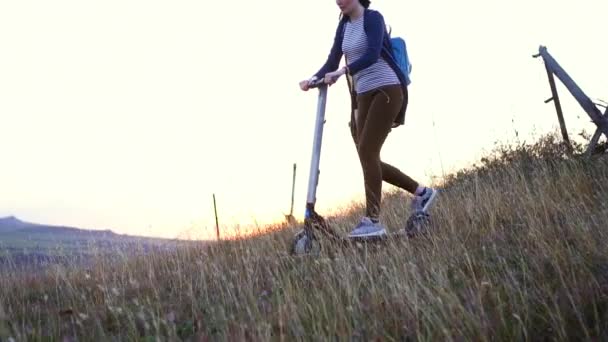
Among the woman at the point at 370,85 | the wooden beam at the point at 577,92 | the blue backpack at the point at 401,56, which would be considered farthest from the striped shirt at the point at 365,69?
the wooden beam at the point at 577,92

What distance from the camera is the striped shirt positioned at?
5000 millimetres

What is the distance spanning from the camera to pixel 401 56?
520cm

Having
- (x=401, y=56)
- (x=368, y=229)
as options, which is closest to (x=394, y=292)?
(x=368, y=229)

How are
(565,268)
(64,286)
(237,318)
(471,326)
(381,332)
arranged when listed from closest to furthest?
(471,326), (381,332), (565,268), (237,318), (64,286)

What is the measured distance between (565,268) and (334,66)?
9.50 ft

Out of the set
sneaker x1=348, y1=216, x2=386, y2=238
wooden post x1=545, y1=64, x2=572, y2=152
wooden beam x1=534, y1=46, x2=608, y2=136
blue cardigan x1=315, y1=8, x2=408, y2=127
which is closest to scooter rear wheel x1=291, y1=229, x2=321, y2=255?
sneaker x1=348, y1=216, x2=386, y2=238

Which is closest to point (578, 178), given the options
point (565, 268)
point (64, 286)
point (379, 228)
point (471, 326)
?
point (379, 228)

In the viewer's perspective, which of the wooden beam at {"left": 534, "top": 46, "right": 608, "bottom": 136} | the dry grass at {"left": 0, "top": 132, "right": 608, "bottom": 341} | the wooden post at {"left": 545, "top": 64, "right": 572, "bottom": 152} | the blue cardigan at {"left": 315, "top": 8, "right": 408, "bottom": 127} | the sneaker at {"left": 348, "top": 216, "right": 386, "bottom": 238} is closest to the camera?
the dry grass at {"left": 0, "top": 132, "right": 608, "bottom": 341}

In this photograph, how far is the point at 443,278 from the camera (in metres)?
3.26

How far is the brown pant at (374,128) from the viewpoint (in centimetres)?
499

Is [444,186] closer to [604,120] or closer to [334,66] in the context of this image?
[604,120]

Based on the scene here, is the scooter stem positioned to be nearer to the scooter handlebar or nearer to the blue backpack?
the scooter handlebar

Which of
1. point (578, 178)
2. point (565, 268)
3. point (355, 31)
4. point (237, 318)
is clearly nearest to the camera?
point (565, 268)

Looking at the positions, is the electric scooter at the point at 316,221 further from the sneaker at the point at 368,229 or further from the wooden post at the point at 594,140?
the wooden post at the point at 594,140
